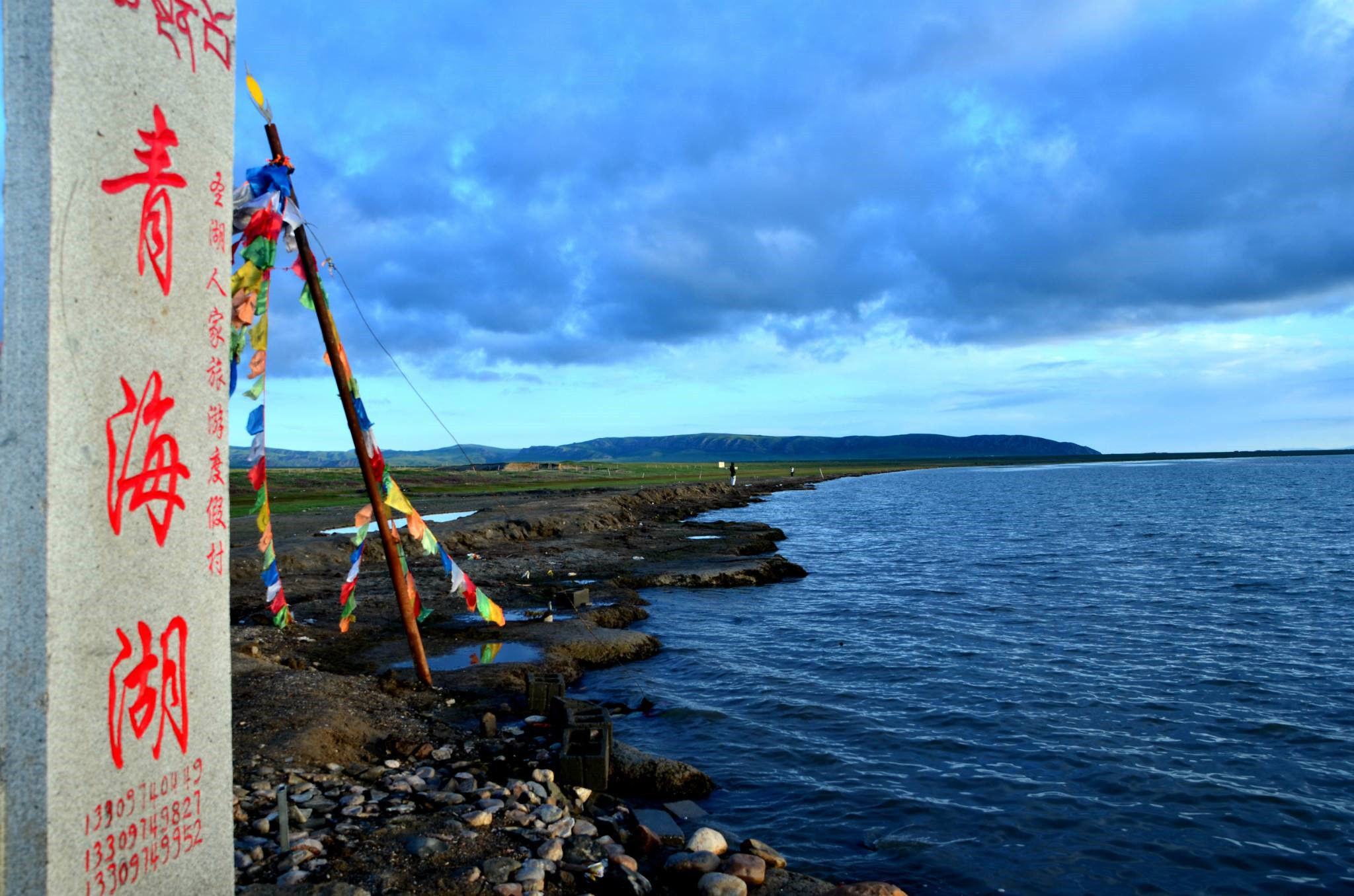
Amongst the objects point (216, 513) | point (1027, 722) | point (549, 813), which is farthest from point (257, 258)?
point (1027, 722)

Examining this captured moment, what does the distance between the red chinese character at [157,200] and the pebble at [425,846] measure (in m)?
5.97

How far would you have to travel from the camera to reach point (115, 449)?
4.82m

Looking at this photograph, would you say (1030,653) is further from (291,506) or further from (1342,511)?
(1342,511)

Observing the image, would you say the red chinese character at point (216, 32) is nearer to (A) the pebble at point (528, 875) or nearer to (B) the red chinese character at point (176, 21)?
(B) the red chinese character at point (176, 21)

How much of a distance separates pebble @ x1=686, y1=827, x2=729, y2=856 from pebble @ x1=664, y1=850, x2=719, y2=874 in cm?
21

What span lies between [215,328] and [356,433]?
318 inches

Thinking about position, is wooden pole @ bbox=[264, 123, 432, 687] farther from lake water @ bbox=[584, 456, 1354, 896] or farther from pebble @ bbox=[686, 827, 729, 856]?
pebble @ bbox=[686, 827, 729, 856]

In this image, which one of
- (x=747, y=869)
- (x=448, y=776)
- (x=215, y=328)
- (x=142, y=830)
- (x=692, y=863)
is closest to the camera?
(x=142, y=830)

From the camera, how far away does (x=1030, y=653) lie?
21547mm

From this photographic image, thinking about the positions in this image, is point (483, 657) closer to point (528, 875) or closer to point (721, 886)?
point (528, 875)

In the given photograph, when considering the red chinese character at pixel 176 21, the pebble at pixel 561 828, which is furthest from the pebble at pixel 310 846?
the red chinese character at pixel 176 21

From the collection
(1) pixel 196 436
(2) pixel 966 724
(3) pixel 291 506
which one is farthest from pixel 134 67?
(3) pixel 291 506

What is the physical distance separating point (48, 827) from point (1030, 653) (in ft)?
71.7

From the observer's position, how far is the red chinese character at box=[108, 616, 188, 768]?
15.8 feet
